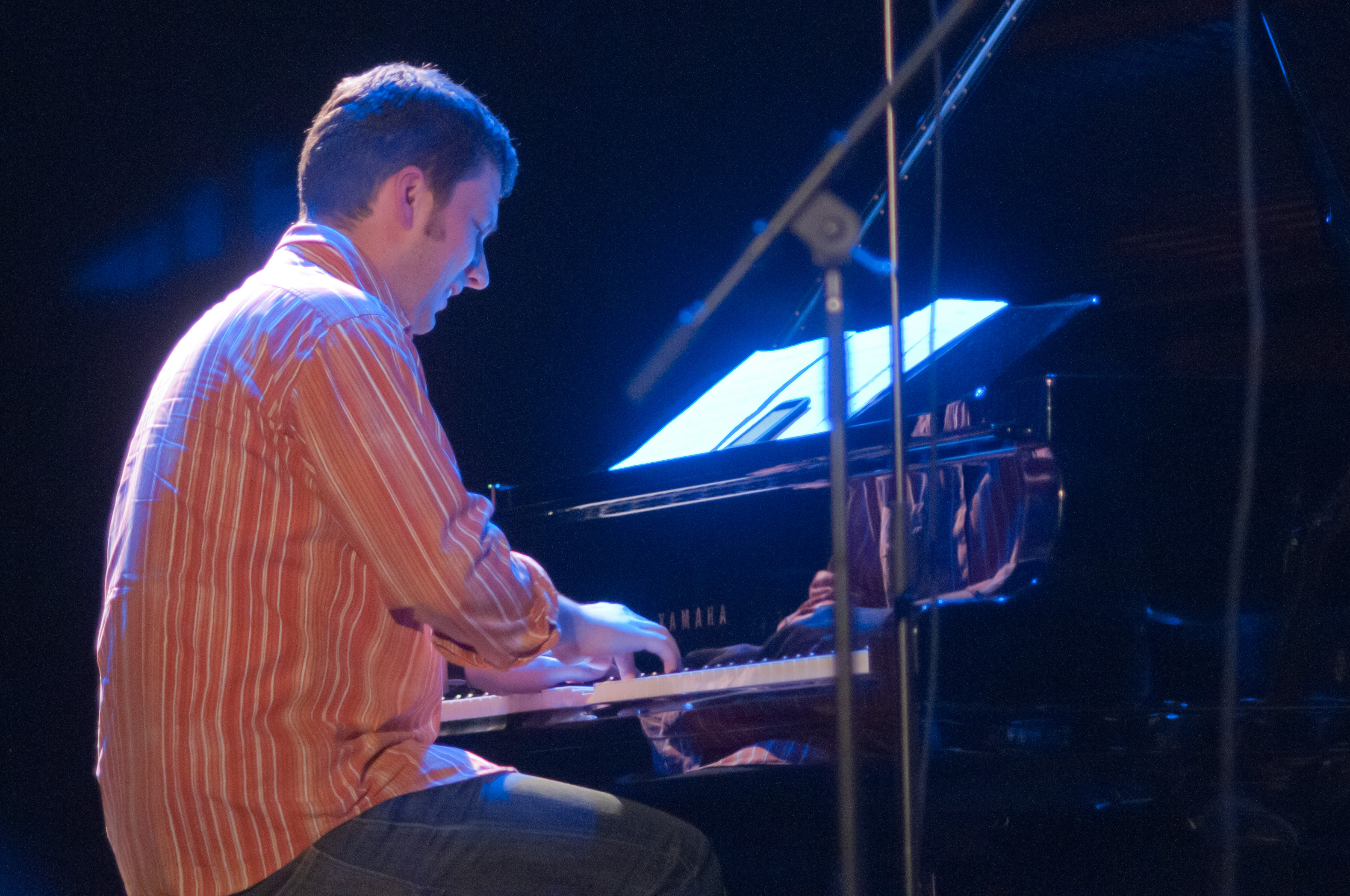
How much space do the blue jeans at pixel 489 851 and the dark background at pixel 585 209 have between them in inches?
42.9

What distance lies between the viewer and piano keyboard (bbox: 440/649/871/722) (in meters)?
1.72

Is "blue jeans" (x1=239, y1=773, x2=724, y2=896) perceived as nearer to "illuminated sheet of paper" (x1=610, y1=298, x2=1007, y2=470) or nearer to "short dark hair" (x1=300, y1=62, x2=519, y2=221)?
"short dark hair" (x1=300, y1=62, x2=519, y2=221)

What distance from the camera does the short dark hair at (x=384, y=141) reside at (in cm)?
161

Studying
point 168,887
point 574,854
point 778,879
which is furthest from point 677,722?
point 168,887

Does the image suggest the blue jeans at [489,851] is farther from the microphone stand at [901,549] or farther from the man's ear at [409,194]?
the man's ear at [409,194]

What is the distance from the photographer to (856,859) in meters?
1.05

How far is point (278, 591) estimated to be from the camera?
1.33 m

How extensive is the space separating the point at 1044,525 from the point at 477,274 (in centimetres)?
98

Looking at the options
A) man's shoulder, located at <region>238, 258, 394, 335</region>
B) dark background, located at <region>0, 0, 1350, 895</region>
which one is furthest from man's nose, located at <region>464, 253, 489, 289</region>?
dark background, located at <region>0, 0, 1350, 895</region>

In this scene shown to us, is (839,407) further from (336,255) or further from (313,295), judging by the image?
(336,255)

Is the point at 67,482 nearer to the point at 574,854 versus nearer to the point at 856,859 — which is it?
the point at 574,854

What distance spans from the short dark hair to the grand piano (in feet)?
1.96

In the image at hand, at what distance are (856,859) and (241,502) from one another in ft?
2.57

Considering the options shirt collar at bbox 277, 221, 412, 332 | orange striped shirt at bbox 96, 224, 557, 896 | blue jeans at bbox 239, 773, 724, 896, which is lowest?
blue jeans at bbox 239, 773, 724, 896
